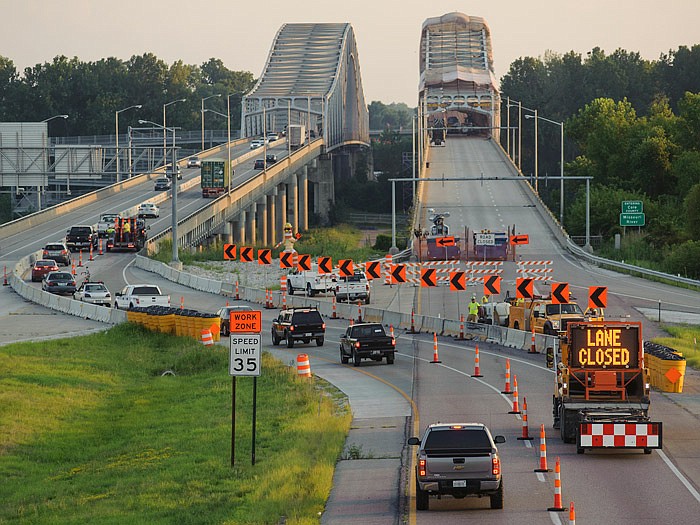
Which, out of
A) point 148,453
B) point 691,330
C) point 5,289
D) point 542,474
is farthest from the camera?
point 5,289

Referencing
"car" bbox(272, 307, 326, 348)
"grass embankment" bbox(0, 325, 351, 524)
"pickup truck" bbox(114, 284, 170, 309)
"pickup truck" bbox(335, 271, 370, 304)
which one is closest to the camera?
"grass embankment" bbox(0, 325, 351, 524)

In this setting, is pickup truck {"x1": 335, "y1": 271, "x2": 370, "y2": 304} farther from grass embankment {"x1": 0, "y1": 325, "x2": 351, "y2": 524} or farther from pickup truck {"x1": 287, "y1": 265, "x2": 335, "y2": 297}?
grass embankment {"x1": 0, "y1": 325, "x2": 351, "y2": 524}

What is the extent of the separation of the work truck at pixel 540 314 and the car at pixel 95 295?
75.1 feet

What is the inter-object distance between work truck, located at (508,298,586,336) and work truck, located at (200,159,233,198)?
2635 inches

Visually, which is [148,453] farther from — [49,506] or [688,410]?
[688,410]

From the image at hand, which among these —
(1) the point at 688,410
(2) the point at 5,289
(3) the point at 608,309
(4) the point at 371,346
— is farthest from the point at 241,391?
(2) the point at 5,289

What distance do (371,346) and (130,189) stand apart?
9316 cm

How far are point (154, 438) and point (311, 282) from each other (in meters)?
36.5

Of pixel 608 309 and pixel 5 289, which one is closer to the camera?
pixel 608 309

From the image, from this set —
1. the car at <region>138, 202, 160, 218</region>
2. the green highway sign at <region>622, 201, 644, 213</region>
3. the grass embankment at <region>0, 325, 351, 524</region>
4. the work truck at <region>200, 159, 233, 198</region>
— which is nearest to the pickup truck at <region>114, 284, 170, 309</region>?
the grass embankment at <region>0, 325, 351, 524</region>

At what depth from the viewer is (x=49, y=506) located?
88.4 feet

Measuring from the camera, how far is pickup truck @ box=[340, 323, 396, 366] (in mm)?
46319

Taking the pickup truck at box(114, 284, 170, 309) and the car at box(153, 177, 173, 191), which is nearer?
the pickup truck at box(114, 284, 170, 309)

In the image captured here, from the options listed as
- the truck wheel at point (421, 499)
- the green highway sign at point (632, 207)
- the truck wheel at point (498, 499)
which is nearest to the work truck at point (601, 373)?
the truck wheel at point (498, 499)
